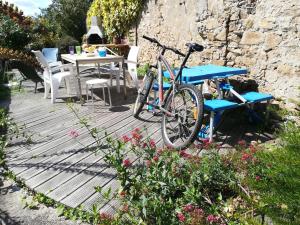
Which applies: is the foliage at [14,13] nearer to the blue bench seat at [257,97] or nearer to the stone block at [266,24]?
the stone block at [266,24]

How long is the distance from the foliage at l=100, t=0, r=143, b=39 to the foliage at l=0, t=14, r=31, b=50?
2.50 m

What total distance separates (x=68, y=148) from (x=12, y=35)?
6.77 m

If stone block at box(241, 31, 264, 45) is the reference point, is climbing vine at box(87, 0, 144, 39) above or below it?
above

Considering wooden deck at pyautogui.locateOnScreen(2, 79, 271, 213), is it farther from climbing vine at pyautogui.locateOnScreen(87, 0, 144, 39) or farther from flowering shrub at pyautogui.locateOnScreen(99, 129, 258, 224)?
climbing vine at pyautogui.locateOnScreen(87, 0, 144, 39)

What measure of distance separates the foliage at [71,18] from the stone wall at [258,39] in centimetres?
861

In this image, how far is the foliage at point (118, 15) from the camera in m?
8.31

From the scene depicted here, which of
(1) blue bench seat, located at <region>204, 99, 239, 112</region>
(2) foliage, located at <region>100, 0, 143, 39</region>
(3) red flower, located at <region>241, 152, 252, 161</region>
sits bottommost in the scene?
(3) red flower, located at <region>241, 152, 252, 161</region>

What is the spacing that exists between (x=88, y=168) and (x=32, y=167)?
608 millimetres

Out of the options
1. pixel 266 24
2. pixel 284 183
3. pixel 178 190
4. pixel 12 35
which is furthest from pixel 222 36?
pixel 12 35

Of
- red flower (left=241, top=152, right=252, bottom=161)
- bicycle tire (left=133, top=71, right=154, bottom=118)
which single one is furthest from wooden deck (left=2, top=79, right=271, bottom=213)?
red flower (left=241, top=152, right=252, bottom=161)

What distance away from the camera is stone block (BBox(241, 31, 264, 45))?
406 centimetres

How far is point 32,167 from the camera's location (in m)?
3.17

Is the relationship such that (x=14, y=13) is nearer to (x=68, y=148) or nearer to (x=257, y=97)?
(x=68, y=148)

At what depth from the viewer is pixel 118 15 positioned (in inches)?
347
